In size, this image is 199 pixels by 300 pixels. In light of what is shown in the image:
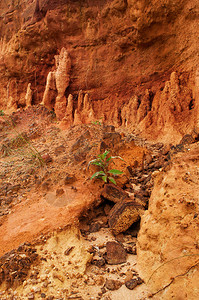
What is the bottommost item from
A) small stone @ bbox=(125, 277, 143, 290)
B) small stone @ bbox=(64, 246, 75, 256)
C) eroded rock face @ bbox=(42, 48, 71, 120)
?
small stone @ bbox=(125, 277, 143, 290)

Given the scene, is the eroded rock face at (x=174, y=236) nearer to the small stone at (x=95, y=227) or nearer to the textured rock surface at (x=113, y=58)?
the small stone at (x=95, y=227)

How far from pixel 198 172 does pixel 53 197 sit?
1877mm

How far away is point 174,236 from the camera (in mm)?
1356

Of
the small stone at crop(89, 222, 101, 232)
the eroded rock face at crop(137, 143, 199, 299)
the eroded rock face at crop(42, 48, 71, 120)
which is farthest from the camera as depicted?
the eroded rock face at crop(42, 48, 71, 120)

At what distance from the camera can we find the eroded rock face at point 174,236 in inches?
47.0

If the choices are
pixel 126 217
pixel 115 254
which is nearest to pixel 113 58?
pixel 126 217

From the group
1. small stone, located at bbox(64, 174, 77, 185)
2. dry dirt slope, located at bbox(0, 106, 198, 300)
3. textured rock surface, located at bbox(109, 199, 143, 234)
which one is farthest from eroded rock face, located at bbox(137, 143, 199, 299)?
small stone, located at bbox(64, 174, 77, 185)

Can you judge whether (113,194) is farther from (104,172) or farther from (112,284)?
(112,284)

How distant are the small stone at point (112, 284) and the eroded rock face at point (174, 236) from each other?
22 cm

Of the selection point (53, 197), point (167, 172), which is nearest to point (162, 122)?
point (167, 172)

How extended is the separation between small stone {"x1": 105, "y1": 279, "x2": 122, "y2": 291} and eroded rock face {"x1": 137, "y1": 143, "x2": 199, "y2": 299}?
0.22 m

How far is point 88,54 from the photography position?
609 centimetres

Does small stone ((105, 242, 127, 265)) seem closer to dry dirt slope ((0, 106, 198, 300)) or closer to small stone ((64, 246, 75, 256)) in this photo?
dry dirt slope ((0, 106, 198, 300))

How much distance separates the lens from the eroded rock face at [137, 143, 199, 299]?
1.19 meters
